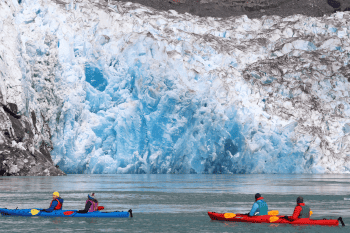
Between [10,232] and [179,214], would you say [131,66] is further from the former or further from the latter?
[10,232]

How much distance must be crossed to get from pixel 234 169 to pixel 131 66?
1565 cm

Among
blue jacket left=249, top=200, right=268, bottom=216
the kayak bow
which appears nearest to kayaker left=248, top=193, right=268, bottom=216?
blue jacket left=249, top=200, right=268, bottom=216

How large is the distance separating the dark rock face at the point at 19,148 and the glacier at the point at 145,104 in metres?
1.48

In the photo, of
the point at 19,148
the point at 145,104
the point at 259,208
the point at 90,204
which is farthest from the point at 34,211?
the point at 145,104

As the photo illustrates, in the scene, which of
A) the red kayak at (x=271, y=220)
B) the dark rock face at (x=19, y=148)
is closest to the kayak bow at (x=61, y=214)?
the red kayak at (x=271, y=220)

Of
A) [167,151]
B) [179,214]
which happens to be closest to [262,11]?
[167,151]

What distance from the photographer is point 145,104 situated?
4991 cm

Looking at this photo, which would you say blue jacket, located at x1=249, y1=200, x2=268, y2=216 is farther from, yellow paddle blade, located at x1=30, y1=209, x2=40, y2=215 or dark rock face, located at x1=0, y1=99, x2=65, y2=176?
dark rock face, located at x1=0, y1=99, x2=65, y2=176

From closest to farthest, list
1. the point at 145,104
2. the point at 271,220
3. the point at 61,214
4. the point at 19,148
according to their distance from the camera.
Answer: the point at 271,220
the point at 61,214
the point at 19,148
the point at 145,104

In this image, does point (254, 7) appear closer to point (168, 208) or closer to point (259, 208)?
point (168, 208)

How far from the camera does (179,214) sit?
17.7 metres

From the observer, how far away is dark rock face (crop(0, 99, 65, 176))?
131 ft

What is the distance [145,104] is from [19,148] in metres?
14.6

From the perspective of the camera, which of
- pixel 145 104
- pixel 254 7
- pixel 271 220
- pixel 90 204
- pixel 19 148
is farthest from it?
pixel 254 7
